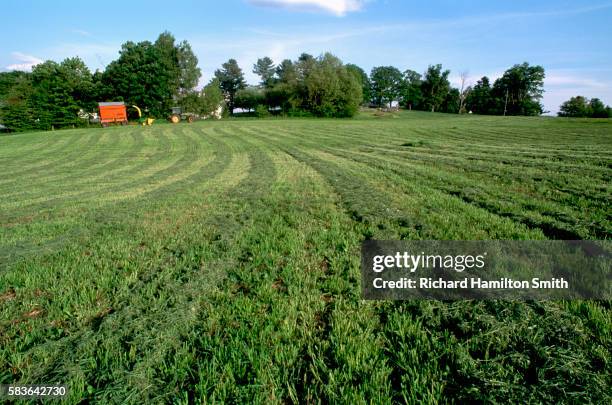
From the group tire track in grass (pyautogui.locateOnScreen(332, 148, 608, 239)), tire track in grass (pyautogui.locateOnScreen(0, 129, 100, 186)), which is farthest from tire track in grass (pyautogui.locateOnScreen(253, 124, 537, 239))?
tire track in grass (pyautogui.locateOnScreen(0, 129, 100, 186))

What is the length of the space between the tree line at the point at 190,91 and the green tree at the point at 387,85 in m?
19.5

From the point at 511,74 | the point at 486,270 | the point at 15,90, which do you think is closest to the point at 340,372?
the point at 486,270

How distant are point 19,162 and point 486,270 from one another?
23.3m

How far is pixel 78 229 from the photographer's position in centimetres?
559

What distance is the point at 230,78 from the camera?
4038 inches

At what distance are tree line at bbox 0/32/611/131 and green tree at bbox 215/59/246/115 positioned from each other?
16973mm

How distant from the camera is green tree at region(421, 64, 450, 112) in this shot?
92.1 meters

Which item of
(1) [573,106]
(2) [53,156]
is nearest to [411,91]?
(1) [573,106]

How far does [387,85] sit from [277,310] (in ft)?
395

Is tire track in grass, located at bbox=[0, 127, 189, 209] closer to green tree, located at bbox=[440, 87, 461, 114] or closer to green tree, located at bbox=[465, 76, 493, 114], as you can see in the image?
green tree, located at bbox=[465, 76, 493, 114]

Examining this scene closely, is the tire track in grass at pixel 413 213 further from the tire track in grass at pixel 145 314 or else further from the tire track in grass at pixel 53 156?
the tire track in grass at pixel 53 156

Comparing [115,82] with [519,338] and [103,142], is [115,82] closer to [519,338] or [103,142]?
[103,142]

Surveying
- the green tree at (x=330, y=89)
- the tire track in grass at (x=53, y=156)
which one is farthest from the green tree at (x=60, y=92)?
the green tree at (x=330, y=89)

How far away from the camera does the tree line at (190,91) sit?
4672cm
